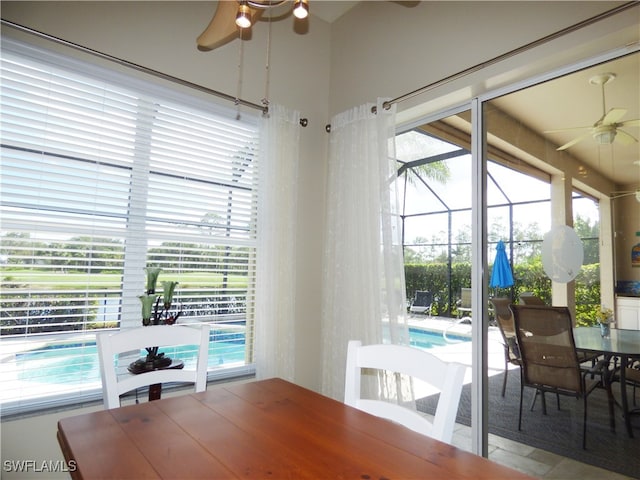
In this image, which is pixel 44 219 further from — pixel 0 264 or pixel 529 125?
pixel 529 125

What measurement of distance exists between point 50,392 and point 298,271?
5.21 ft

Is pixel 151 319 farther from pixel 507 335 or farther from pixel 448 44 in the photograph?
pixel 448 44

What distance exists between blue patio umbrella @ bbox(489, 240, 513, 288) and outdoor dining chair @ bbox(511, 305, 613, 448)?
0.43 feet

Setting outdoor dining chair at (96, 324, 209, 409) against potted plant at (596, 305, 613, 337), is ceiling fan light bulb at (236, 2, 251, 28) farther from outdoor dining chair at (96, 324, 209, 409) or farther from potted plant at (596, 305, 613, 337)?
potted plant at (596, 305, 613, 337)

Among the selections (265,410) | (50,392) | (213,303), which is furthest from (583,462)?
(50,392)

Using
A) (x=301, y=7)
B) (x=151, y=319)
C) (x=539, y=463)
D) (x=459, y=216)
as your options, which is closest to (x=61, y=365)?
(x=151, y=319)

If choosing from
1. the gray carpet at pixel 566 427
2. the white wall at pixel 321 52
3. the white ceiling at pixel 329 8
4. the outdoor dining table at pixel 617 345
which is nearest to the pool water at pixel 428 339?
the gray carpet at pixel 566 427

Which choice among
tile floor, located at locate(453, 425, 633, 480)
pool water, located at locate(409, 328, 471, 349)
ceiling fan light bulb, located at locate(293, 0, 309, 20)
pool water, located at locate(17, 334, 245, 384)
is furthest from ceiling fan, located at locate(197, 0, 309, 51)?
tile floor, located at locate(453, 425, 633, 480)

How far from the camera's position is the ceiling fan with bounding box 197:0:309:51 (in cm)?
116

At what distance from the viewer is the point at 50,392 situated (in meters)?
1.86

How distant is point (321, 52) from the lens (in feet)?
9.98

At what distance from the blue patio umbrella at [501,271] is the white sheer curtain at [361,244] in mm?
529

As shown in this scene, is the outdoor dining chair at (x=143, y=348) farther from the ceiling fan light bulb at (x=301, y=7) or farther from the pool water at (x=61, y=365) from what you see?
the ceiling fan light bulb at (x=301, y=7)

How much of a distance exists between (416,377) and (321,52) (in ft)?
8.89
